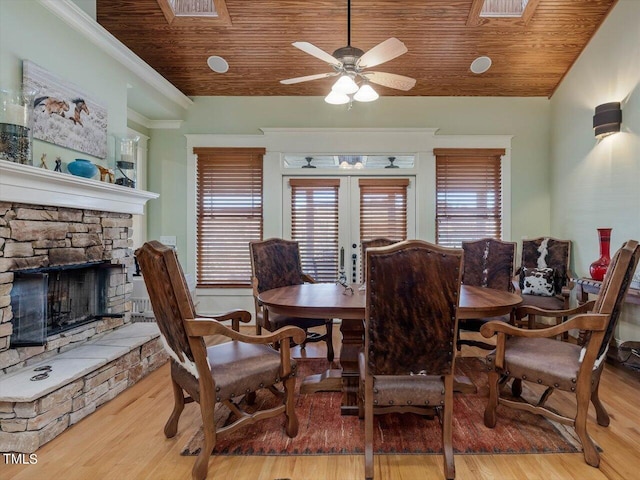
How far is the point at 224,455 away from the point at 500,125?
4827 millimetres

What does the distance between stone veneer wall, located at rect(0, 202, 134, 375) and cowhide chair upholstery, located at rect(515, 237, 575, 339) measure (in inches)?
153

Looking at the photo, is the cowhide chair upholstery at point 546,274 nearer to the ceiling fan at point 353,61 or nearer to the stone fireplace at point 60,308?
the ceiling fan at point 353,61

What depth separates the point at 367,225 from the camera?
4.66 m

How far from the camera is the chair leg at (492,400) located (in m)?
2.06

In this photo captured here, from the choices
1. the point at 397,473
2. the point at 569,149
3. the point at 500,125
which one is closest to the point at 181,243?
the point at 397,473

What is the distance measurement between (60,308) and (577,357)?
11.9 feet

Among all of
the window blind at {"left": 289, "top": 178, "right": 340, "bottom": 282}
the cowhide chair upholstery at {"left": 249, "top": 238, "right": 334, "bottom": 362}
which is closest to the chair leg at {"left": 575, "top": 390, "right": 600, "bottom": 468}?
the cowhide chair upholstery at {"left": 249, "top": 238, "right": 334, "bottom": 362}

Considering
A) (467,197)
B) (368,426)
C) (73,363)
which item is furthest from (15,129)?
(467,197)

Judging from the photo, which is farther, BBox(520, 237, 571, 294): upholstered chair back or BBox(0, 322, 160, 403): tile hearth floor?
BBox(520, 237, 571, 294): upholstered chair back

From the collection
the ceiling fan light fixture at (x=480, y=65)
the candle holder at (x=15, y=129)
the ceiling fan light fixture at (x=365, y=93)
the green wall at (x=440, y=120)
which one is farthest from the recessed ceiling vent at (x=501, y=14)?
the candle holder at (x=15, y=129)

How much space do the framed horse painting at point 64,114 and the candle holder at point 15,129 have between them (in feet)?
0.60

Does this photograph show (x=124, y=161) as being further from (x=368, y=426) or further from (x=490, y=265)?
(x=490, y=265)

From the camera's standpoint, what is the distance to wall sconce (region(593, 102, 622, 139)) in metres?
3.38

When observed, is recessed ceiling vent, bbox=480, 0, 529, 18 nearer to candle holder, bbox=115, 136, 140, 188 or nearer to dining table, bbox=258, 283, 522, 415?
dining table, bbox=258, 283, 522, 415
